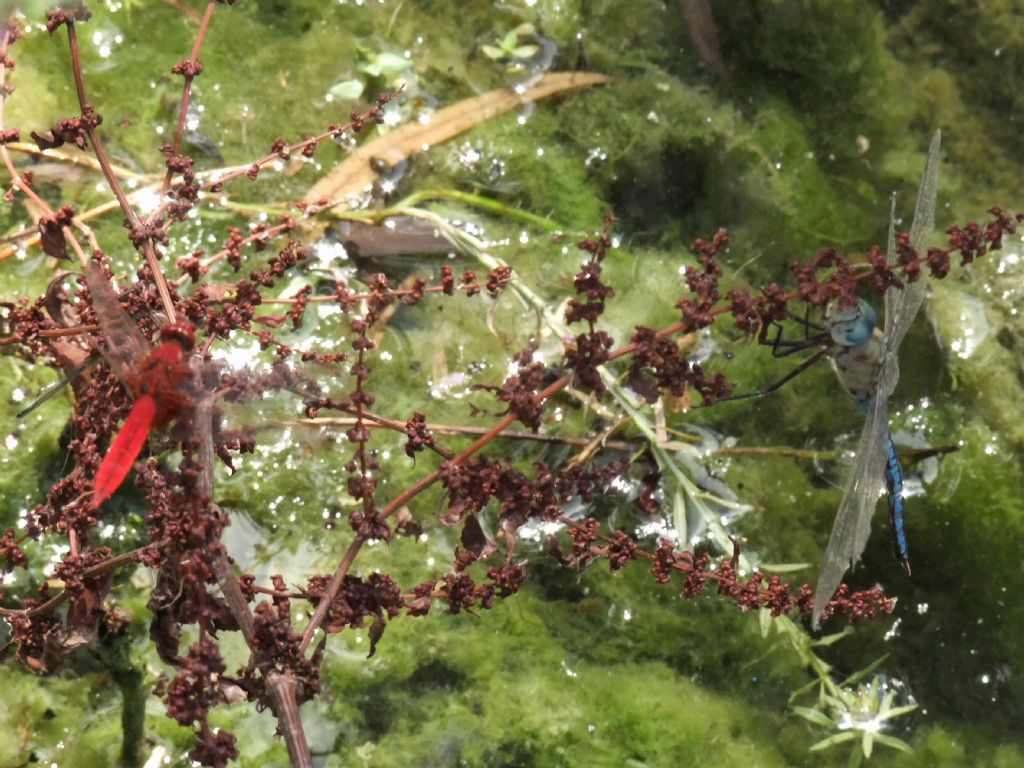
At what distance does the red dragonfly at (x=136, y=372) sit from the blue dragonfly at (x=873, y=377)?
1.35m

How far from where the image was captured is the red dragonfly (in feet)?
4.40

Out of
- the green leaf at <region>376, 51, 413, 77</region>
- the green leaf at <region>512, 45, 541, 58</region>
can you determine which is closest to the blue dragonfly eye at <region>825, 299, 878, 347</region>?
the green leaf at <region>512, 45, 541, 58</region>

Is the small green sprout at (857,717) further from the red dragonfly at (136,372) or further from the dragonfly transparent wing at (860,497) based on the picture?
the red dragonfly at (136,372)

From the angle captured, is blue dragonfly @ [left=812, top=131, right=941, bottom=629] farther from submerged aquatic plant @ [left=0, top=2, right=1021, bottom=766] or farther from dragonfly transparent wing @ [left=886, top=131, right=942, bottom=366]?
submerged aquatic plant @ [left=0, top=2, right=1021, bottom=766]

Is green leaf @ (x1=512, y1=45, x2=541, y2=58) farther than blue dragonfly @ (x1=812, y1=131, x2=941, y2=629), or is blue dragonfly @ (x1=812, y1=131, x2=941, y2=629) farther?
green leaf @ (x1=512, y1=45, x2=541, y2=58)

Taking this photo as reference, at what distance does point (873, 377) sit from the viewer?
2.40 meters

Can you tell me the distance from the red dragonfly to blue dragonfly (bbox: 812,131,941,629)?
1354mm

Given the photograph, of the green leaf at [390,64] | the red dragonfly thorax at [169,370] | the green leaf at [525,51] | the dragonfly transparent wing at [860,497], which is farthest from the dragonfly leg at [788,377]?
the red dragonfly thorax at [169,370]

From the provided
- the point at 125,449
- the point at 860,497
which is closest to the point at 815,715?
the point at 860,497

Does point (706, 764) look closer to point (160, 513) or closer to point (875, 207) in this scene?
point (160, 513)

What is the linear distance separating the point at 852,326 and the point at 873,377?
158mm

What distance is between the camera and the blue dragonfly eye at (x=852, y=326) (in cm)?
231

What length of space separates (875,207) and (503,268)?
A: 1587 mm

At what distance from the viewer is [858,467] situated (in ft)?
7.27
